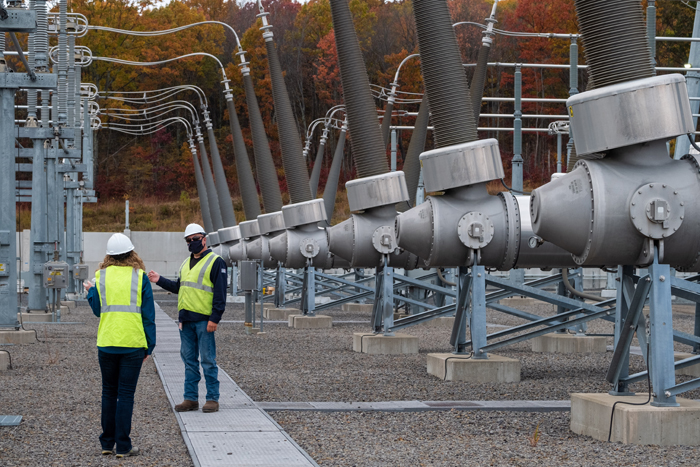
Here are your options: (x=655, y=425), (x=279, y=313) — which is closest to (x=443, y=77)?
(x=655, y=425)

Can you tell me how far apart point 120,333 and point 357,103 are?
10743 millimetres

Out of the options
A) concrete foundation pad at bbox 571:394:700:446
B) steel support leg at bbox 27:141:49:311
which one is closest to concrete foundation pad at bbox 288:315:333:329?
steel support leg at bbox 27:141:49:311

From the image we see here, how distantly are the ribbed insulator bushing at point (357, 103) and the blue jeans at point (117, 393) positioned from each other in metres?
10.3

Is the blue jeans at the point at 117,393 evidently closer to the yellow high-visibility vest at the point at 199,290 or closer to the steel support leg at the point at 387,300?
the yellow high-visibility vest at the point at 199,290

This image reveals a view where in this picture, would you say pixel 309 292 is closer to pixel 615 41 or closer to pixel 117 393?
pixel 615 41

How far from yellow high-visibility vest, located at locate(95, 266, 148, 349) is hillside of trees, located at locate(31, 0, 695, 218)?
48181 mm

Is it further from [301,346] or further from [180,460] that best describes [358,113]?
[180,460]

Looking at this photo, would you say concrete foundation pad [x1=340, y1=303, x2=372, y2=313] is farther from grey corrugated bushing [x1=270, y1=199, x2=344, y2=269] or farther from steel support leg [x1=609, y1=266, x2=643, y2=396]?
steel support leg [x1=609, y1=266, x2=643, y2=396]

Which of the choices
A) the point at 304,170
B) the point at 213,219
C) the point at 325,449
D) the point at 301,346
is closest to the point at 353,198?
the point at 301,346

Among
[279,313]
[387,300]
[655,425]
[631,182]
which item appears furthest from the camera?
[279,313]

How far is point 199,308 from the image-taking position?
9844 millimetres

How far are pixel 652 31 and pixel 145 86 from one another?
63.4m

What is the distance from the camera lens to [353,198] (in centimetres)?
1830

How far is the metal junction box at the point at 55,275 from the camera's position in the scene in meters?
21.9
